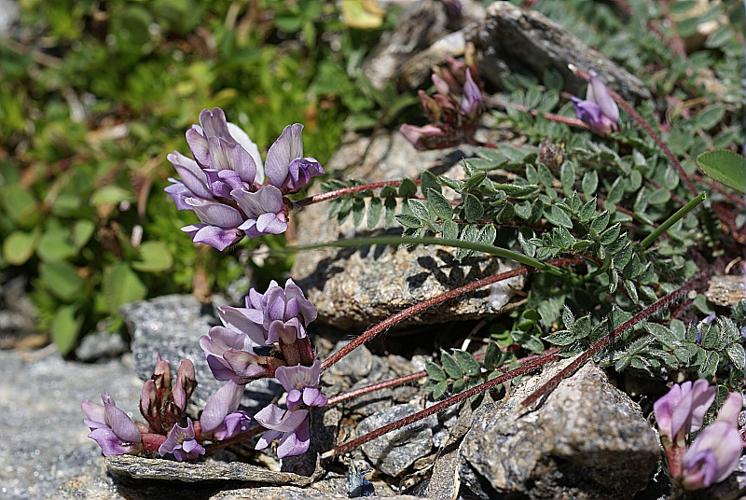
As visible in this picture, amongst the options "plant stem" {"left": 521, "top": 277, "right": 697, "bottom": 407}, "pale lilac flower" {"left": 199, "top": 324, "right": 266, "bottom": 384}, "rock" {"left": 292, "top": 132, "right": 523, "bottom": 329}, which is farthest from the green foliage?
"plant stem" {"left": 521, "top": 277, "right": 697, "bottom": 407}

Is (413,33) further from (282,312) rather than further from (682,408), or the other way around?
(682,408)

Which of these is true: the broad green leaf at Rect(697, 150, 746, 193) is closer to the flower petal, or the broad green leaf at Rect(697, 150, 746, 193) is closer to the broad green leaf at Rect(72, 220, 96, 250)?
the flower petal

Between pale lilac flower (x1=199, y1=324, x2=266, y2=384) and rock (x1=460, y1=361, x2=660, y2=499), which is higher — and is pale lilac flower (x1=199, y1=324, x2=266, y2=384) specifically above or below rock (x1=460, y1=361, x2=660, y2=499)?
below

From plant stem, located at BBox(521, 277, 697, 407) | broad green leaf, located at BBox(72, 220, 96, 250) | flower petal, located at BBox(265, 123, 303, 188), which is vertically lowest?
broad green leaf, located at BBox(72, 220, 96, 250)

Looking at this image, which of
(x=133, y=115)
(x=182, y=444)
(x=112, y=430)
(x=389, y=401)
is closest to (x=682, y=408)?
(x=389, y=401)

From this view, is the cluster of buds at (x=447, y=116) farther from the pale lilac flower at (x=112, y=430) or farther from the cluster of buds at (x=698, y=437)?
the pale lilac flower at (x=112, y=430)

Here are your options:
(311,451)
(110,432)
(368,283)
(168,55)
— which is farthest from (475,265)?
(168,55)

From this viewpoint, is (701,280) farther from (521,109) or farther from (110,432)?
(110,432)

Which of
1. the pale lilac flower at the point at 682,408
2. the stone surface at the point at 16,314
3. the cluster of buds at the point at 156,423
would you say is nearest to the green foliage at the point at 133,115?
the stone surface at the point at 16,314

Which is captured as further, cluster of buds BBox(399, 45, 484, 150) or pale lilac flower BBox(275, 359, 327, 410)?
cluster of buds BBox(399, 45, 484, 150)
